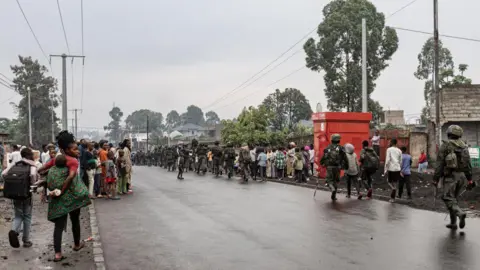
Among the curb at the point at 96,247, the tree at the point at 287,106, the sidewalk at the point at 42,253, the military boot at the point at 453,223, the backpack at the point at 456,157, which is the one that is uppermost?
the tree at the point at 287,106

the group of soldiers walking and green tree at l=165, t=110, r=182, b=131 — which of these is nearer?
the group of soldiers walking

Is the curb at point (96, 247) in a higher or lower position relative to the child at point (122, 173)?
lower

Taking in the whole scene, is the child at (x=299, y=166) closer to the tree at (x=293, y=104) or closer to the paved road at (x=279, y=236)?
the paved road at (x=279, y=236)

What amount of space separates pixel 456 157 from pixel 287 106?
189ft

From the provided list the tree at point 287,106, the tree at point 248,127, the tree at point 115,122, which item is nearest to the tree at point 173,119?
the tree at point 115,122

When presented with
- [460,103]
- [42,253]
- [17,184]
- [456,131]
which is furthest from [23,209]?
[460,103]

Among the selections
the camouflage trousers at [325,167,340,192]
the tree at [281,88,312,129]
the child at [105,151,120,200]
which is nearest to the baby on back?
the child at [105,151,120,200]

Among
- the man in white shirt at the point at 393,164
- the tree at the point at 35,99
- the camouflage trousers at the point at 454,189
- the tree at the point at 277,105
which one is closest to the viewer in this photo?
the camouflage trousers at the point at 454,189

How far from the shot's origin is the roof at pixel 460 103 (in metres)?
31.0

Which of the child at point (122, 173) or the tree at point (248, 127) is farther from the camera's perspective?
the tree at point (248, 127)

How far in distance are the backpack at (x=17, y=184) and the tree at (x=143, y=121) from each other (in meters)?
145

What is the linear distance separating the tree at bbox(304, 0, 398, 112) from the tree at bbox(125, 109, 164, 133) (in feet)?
371

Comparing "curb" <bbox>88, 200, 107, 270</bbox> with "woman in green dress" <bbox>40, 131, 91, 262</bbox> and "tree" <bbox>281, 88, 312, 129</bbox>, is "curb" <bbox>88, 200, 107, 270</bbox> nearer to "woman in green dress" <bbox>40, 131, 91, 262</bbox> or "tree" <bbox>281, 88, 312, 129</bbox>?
"woman in green dress" <bbox>40, 131, 91, 262</bbox>

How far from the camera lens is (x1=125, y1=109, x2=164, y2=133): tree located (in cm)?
15538
